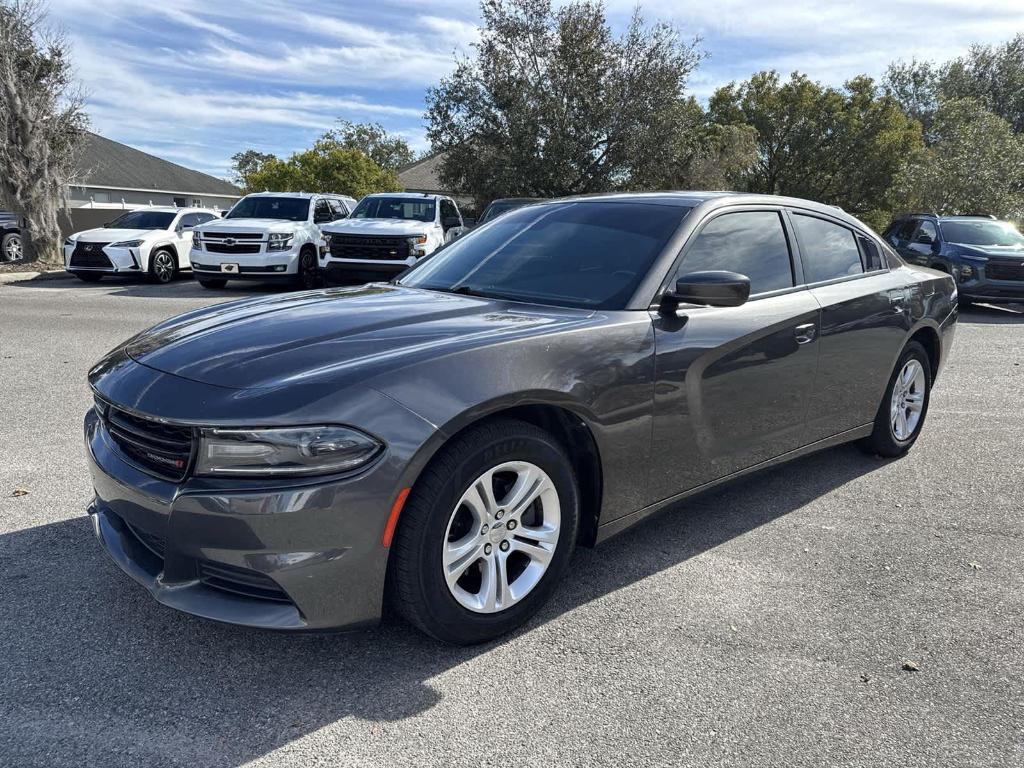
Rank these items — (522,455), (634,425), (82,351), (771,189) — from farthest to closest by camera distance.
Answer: (771,189)
(82,351)
(634,425)
(522,455)

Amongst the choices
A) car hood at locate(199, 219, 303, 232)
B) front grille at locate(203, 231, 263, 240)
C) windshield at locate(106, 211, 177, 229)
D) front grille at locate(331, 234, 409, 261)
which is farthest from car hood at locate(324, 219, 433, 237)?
windshield at locate(106, 211, 177, 229)

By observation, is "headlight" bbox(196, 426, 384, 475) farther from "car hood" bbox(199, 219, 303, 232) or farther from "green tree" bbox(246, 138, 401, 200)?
"green tree" bbox(246, 138, 401, 200)

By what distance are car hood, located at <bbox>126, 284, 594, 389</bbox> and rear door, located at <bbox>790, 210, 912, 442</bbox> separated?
162 centimetres

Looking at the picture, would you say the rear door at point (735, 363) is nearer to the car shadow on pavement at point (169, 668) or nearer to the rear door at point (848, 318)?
the rear door at point (848, 318)

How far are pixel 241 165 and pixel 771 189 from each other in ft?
204

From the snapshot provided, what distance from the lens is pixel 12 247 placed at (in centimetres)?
2003

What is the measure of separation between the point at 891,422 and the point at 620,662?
9.79 ft

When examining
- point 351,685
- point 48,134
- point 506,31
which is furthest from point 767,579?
point 506,31

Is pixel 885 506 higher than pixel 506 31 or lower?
lower

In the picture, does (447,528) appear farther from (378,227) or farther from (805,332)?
(378,227)

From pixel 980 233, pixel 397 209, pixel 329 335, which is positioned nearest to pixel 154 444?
pixel 329 335

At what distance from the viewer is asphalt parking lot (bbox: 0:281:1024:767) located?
7.79 feet

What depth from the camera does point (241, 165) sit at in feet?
288

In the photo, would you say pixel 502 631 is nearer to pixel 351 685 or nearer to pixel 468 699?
pixel 468 699
